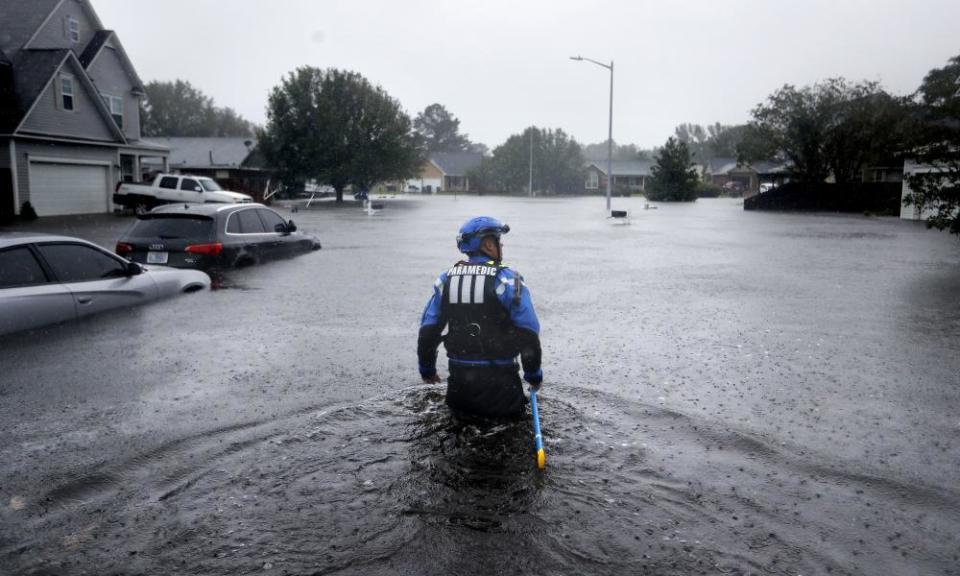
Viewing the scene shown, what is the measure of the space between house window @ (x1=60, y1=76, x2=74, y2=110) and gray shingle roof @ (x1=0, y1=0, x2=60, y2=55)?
255cm

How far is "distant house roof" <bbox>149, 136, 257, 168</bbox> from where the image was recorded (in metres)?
57.5

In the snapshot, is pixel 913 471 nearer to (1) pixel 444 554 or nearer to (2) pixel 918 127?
(1) pixel 444 554

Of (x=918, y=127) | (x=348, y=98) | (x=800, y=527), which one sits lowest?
(x=800, y=527)

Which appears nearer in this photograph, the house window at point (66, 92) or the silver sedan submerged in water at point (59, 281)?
the silver sedan submerged in water at point (59, 281)

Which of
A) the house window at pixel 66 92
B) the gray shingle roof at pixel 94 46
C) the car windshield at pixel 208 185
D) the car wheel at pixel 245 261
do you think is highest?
the gray shingle roof at pixel 94 46

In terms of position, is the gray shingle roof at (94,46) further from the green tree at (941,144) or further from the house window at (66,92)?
the green tree at (941,144)

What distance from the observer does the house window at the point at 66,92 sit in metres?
31.2

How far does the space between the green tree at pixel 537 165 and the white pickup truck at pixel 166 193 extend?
198 ft

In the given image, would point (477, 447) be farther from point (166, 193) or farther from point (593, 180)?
point (593, 180)

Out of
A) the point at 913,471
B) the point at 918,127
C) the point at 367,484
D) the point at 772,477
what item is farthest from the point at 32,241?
the point at 918,127

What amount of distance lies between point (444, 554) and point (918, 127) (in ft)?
62.5

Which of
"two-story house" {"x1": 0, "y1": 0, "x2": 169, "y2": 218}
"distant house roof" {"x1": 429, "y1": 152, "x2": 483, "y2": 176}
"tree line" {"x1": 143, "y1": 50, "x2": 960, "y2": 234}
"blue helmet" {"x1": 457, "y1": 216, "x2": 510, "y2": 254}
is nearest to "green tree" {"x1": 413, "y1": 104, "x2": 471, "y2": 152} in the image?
"distant house roof" {"x1": 429, "y1": 152, "x2": 483, "y2": 176}

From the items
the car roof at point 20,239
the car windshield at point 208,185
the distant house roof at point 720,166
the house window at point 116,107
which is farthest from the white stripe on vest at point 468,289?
A: the distant house roof at point 720,166

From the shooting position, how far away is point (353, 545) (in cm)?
394
